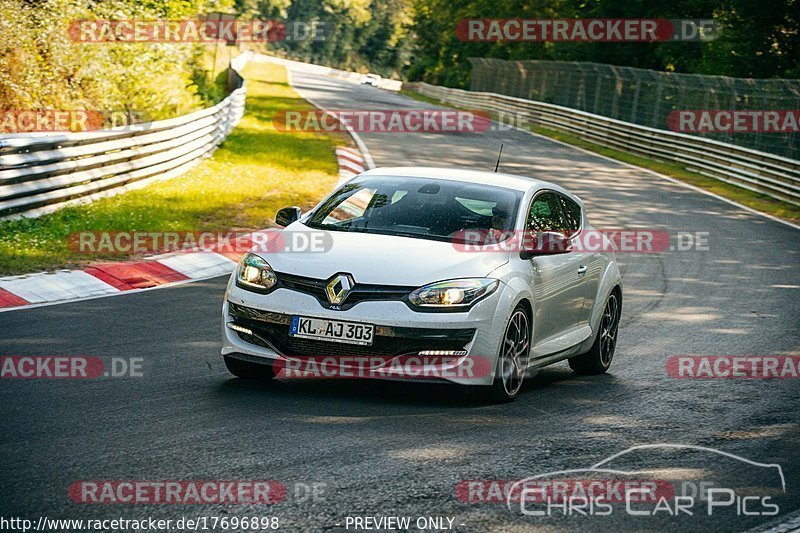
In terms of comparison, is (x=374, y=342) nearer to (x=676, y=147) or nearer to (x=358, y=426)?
(x=358, y=426)

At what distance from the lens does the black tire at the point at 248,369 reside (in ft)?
25.3

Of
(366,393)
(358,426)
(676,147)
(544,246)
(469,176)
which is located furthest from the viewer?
(676,147)

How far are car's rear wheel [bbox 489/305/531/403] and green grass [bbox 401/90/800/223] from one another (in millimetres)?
16831

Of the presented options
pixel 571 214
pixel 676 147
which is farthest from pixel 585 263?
pixel 676 147

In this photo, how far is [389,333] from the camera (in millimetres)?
7094

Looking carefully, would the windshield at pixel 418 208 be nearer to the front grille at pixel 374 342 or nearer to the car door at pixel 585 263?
the car door at pixel 585 263

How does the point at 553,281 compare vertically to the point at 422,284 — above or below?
below

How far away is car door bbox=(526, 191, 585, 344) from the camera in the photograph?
8.20 metres

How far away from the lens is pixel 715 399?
8461 mm

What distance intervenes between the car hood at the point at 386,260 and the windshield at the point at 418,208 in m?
0.26

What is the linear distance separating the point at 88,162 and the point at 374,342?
988 cm

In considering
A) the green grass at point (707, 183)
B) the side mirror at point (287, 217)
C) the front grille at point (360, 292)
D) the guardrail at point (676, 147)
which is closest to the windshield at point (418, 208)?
the side mirror at point (287, 217)

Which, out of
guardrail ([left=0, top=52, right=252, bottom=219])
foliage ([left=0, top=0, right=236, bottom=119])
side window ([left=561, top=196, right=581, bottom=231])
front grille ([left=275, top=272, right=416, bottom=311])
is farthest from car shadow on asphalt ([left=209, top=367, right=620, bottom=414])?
foliage ([left=0, top=0, right=236, bottom=119])

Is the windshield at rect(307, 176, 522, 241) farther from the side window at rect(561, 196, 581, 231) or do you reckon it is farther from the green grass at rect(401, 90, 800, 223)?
the green grass at rect(401, 90, 800, 223)
